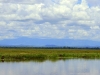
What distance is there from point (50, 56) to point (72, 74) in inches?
807

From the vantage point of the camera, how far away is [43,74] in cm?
2491

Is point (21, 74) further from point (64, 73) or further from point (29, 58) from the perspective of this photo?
point (29, 58)

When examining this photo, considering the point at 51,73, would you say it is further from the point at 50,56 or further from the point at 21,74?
the point at 50,56

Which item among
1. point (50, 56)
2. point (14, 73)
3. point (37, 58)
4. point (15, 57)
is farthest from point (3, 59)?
point (14, 73)

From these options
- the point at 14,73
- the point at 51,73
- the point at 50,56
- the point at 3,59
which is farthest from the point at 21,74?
the point at 50,56

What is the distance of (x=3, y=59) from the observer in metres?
39.8

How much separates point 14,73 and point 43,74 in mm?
3024

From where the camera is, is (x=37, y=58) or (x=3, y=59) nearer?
(x=3, y=59)

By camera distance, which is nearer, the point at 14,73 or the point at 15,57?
the point at 14,73

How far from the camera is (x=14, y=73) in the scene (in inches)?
1021

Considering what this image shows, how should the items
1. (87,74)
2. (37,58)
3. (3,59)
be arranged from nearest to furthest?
(87,74) < (3,59) < (37,58)

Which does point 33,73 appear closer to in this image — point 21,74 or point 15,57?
point 21,74

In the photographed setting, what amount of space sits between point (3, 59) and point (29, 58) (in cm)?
435

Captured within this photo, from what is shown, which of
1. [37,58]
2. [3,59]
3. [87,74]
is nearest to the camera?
[87,74]
